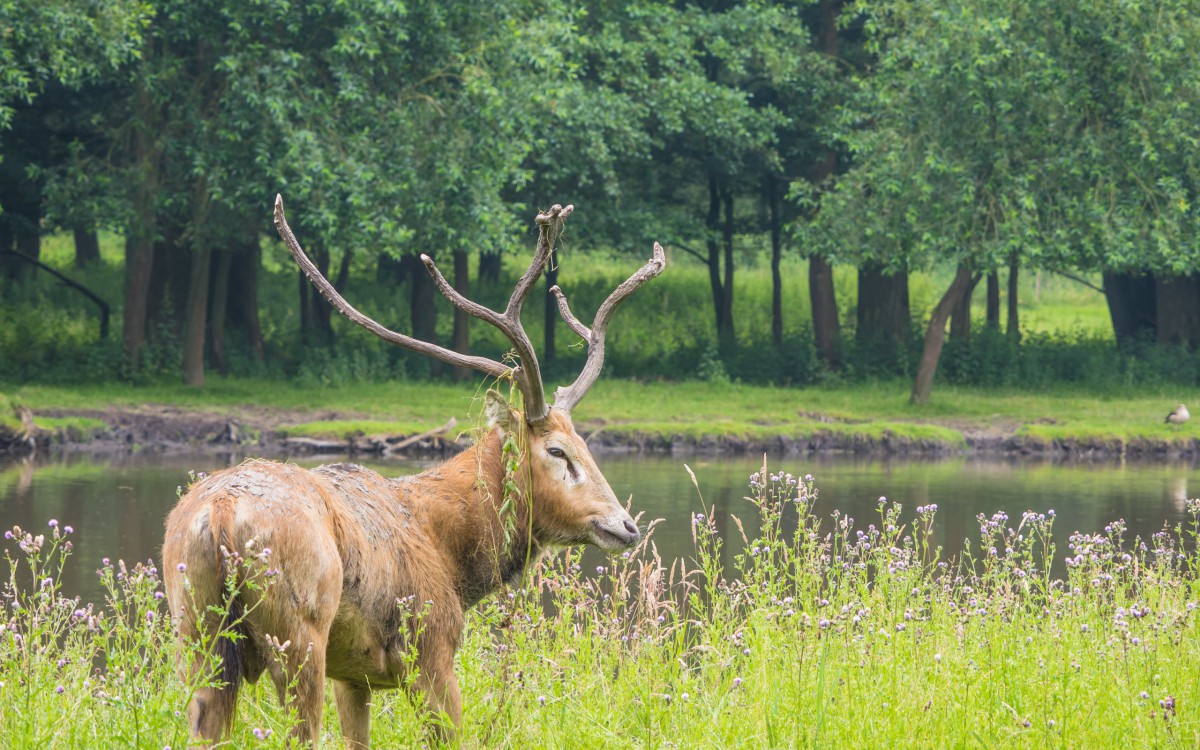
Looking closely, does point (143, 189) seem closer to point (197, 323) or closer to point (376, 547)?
point (197, 323)

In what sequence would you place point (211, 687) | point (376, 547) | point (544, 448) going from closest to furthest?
point (211, 687) < point (376, 547) < point (544, 448)

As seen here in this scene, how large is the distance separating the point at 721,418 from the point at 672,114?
6.01 meters

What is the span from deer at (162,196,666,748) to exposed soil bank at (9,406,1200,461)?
14.3 metres

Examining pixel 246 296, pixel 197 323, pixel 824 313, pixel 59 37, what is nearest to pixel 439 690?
pixel 59 37

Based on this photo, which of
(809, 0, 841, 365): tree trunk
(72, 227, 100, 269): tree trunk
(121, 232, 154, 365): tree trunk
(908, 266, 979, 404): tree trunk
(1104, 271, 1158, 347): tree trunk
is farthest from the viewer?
(72, 227, 100, 269): tree trunk

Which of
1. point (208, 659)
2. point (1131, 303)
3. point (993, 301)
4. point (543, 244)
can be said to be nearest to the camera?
point (208, 659)

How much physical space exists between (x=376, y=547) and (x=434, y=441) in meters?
15.3

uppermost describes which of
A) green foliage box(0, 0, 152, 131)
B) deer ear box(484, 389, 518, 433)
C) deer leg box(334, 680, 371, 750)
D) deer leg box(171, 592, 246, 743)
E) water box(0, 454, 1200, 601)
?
green foliage box(0, 0, 152, 131)

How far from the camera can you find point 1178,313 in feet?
98.3

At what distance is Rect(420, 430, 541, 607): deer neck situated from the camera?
5496 mm

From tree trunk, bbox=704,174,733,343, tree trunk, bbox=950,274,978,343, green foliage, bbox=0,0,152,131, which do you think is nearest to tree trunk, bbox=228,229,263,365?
green foliage, bbox=0,0,152,131

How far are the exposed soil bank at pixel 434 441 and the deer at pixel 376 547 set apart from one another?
14260 millimetres

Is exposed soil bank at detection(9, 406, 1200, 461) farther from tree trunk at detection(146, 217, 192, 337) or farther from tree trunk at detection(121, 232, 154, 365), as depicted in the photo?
tree trunk at detection(146, 217, 192, 337)

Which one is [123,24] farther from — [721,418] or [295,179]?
[721,418]
